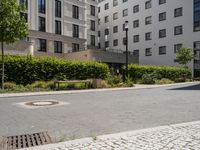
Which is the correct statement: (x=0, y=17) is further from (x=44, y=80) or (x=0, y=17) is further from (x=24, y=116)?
(x=24, y=116)

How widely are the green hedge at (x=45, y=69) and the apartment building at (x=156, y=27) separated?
24.7m

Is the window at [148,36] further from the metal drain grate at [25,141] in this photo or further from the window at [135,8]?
the metal drain grate at [25,141]

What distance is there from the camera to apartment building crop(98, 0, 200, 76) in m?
46.3

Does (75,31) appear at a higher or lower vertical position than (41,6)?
lower

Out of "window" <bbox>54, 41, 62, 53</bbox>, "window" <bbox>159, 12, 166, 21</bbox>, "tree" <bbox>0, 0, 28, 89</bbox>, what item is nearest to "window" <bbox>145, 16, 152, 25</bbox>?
"window" <bbox>159, 12, 166, 21</bbox>

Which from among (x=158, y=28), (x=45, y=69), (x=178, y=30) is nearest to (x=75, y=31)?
(x=158, y=28)

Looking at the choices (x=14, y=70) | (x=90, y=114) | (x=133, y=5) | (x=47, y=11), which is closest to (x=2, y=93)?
(x=14, y=70)

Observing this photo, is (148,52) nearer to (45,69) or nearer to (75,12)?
(75,12)

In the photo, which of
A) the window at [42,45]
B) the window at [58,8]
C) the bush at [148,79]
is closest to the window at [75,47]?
the window at [58,8]

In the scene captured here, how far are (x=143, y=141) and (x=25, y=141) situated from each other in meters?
2.61

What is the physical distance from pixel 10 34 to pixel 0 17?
1.20 meters

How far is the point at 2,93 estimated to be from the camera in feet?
58.9

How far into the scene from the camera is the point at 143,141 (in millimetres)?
6531

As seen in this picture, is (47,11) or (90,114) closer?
(90,114)
